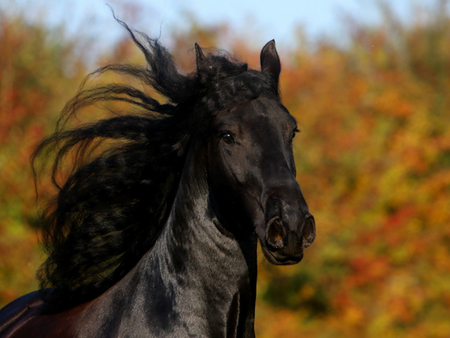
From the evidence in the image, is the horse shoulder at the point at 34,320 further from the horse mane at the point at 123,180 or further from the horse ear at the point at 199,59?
the horse ear at the point at 199,59

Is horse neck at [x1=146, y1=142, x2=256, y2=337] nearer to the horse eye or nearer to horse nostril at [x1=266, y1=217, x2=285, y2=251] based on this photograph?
the horse eye

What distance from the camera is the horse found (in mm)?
2396

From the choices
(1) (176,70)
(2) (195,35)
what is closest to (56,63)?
(2) (195,35)

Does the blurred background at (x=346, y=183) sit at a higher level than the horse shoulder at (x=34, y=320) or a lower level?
higher

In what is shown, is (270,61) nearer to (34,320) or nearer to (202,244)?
(202,244)

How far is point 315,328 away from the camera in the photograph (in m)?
11.4

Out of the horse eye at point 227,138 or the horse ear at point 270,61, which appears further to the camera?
the horse ear at point 270,61

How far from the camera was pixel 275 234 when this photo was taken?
222 cm

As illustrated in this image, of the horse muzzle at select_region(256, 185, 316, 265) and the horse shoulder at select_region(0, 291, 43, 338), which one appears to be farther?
the horse shoulder at select_region(0, 291, 43, 338)

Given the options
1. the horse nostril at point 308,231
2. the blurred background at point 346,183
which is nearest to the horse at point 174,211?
the horse nostril at point 308,231

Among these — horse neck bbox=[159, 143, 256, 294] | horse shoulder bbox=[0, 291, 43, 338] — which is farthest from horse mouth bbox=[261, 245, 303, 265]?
horse shoulder bbox=[0, 291, 43, 338]

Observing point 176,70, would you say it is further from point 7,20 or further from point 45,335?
point 7,20

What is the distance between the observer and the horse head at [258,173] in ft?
7.20

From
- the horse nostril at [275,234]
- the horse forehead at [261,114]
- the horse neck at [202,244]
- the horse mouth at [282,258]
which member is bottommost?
the horse mouth at [282,258]
